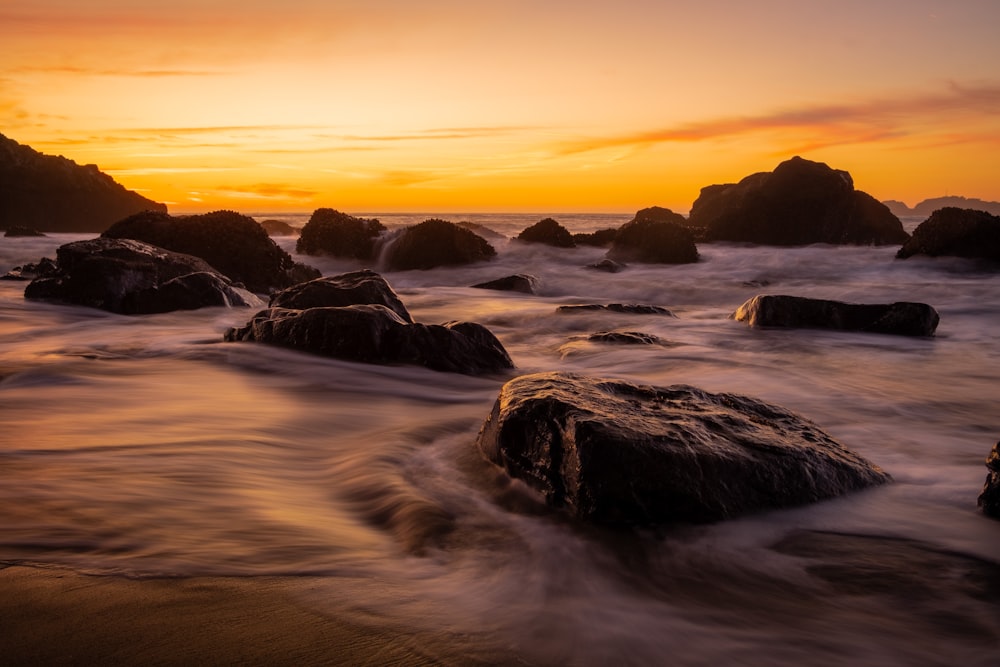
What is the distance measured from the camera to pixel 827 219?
26.2 m

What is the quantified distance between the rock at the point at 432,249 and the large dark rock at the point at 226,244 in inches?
182

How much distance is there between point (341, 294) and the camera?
25.8 feet

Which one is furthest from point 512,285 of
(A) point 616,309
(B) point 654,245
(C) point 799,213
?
(C) point 799,213

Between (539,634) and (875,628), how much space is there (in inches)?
43.9

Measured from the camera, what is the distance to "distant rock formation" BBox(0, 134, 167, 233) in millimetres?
37594

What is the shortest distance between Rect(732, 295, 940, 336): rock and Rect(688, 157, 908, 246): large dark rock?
16.6 metres

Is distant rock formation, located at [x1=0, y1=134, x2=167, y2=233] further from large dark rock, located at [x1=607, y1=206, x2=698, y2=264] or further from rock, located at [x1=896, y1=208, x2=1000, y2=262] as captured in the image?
rock, located at [x1=896, y1=208, x2=1000, y2=262]

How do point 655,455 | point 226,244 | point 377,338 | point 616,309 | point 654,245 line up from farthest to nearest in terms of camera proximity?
point 654,245, point 226,244, point 616,309, point 377,338, point 655,455

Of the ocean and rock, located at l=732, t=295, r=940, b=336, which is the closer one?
the ocean

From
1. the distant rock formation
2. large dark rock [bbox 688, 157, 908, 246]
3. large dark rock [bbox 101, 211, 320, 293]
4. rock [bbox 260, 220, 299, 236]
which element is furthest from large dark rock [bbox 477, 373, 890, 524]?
the distant rock formation

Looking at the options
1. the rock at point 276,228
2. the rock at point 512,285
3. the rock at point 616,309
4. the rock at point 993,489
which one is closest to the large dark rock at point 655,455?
the rock at point 993,489

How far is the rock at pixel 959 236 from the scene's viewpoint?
1659 centimetres

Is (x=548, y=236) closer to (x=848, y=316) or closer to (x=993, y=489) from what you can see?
(x=848, y=316)

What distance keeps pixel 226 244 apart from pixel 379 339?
9.00m
